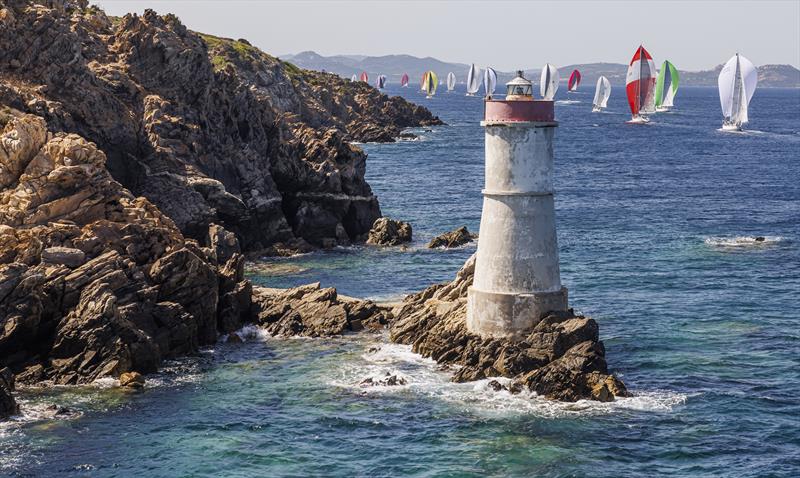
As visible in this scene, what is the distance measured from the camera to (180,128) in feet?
241

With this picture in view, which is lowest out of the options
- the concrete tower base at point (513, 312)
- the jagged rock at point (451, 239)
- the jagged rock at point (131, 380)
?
the jagged rock at point (131, 380)

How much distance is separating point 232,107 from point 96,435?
4498cm

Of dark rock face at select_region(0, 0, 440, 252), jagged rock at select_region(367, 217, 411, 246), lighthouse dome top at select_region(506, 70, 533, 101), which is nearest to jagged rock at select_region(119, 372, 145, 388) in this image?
lighthouse dome top at select_region(506, 70, 533, 101)

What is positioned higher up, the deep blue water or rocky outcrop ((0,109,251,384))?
rocky outcrop ((0,109,251,384))

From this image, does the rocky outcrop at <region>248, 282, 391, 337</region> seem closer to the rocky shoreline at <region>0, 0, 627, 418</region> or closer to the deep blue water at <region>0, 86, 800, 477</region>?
the rocky shoreline at <region>0, 0, 627, 418</region>

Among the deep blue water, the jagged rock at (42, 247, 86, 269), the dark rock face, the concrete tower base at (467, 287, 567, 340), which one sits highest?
the dark rock face

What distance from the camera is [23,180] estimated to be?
50781 millimetres

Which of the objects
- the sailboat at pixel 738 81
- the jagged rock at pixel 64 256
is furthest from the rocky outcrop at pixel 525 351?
the sailboat at pixel 738 81

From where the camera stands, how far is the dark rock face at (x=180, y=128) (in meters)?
67.5

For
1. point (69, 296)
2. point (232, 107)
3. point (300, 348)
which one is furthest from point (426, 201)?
point (69, 296)

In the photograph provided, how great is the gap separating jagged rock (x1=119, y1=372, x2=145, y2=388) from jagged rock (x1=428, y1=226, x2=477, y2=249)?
3762 cm

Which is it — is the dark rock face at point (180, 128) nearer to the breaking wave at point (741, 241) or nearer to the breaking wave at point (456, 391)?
the breaking wave at point (456, 391)

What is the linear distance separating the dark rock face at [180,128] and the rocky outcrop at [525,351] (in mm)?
20933

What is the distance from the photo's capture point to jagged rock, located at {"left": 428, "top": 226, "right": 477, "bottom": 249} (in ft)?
265
